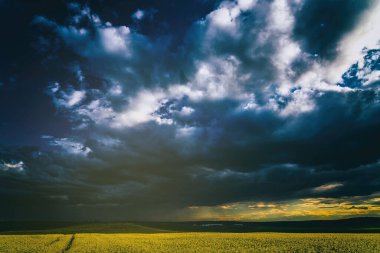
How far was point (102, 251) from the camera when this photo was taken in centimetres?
4644

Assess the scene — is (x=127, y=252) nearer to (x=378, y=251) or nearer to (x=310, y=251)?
(x=310, y=251)

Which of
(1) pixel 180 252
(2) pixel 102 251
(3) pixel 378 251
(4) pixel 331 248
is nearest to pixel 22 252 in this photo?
(2) pixel 102 251

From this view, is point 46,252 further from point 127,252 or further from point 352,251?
point 352,251

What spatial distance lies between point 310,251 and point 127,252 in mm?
30941

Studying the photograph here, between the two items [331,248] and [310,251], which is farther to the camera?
[331,248]

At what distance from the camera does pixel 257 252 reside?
4506 centimetres

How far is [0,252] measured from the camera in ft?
151

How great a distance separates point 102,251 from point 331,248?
1618 inches

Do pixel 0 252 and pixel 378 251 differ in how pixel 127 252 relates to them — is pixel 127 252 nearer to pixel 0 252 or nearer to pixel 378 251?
pixel 0 252

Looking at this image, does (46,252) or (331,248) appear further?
(331,248)

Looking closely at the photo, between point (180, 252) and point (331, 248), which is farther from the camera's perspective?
point (331, 248)

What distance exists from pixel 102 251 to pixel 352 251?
42432mm

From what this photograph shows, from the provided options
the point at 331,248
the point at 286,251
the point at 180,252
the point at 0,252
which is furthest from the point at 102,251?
the point at 331,248

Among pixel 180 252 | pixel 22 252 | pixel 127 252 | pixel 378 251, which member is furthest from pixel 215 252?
pixel 22 252
